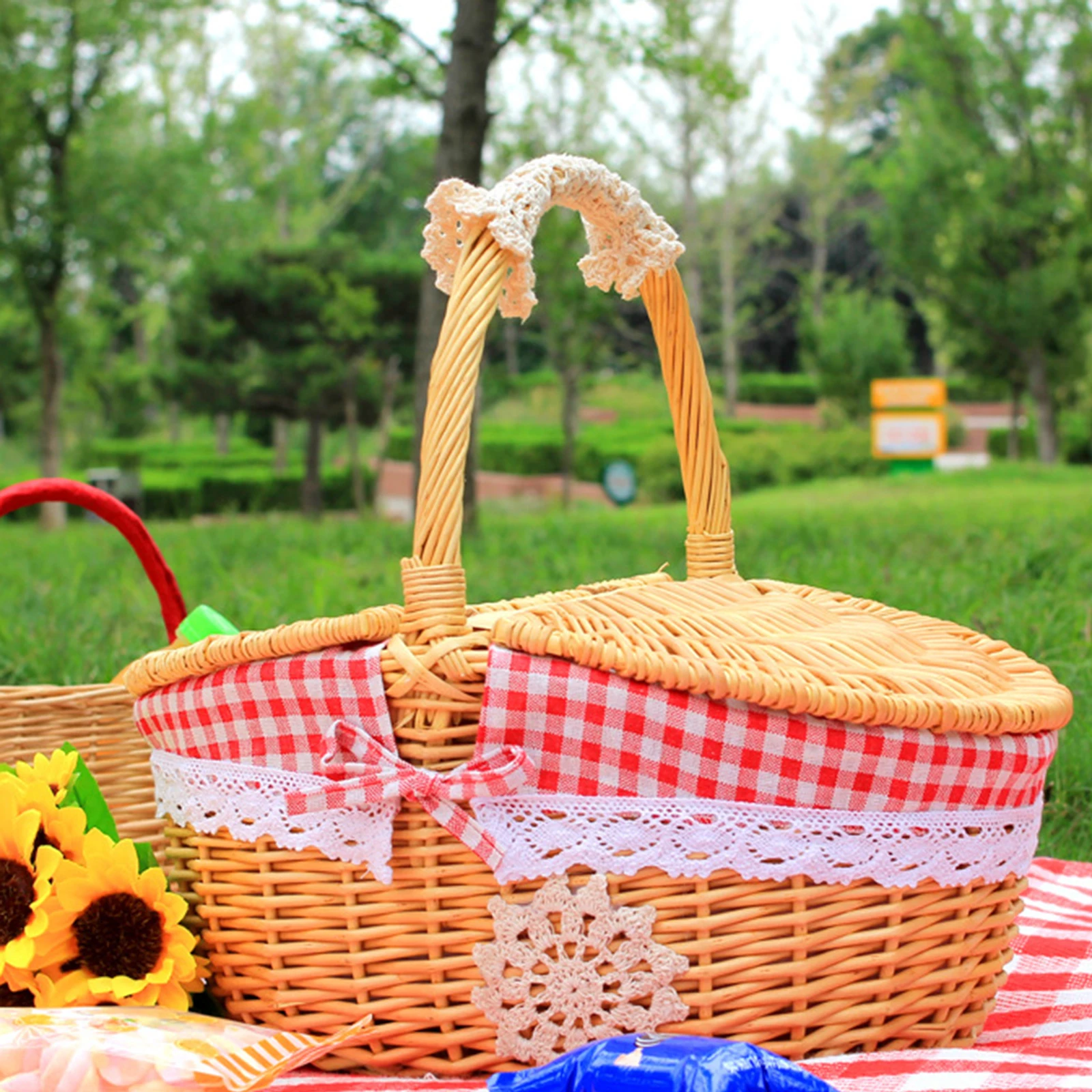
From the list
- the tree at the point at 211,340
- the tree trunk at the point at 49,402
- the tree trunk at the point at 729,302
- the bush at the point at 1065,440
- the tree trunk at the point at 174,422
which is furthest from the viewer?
the tree trunk at the point at 174,422

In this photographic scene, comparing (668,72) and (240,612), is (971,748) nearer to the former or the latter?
(240,612)

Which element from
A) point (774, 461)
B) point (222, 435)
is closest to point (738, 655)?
point (774, 461)

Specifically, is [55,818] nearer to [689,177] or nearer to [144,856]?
[144,856]

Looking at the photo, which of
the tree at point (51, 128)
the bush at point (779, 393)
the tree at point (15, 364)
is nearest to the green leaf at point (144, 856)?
Result: the tree at point (51, 128)

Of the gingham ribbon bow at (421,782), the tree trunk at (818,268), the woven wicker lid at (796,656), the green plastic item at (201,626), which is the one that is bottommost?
the gingham ribbon bow at (421,782)

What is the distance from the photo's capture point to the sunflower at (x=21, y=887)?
0.83 m

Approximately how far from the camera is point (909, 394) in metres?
12.0

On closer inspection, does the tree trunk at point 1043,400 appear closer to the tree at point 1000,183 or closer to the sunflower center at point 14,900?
the tree at point 1000,183

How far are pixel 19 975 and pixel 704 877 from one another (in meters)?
0.49

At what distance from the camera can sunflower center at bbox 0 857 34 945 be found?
85 centimetres

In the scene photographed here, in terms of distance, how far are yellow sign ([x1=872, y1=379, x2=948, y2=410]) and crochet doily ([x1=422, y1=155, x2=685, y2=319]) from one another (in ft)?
37.3

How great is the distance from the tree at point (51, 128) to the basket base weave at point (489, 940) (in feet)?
24.6

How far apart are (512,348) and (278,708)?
17.2 m

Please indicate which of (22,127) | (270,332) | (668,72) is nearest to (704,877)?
(668,72)
